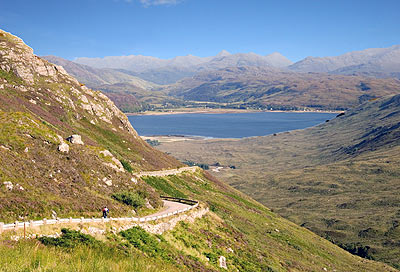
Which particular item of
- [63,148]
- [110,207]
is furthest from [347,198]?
[63,148]

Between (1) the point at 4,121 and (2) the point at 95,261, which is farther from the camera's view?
(1) the point at 4,121

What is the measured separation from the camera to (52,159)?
38844 millimetres

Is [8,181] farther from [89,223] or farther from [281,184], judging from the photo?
[281,184]

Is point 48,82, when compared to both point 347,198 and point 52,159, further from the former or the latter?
point 347,198

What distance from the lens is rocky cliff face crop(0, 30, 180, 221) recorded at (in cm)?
3067

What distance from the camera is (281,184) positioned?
157m

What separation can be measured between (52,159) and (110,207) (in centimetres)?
923

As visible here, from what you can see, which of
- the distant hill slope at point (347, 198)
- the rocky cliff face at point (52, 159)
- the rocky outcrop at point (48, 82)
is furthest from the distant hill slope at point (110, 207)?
the distant hill slope at point (347, 198)

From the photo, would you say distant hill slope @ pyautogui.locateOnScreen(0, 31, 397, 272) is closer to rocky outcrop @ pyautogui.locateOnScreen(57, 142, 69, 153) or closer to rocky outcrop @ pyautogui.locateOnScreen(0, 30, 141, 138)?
rocky outcrop @ pyautogui.locateOnScreen(57, 142, 69, 153)

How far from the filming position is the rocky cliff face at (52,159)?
101ft

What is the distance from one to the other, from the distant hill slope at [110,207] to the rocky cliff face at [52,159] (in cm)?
12

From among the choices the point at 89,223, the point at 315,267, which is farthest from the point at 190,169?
the point at 89,223

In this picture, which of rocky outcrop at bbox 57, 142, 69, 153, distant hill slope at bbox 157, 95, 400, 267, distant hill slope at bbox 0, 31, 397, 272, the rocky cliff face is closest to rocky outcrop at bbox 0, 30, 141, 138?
the rocky cliff face

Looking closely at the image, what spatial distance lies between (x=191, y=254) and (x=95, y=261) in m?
23.3
